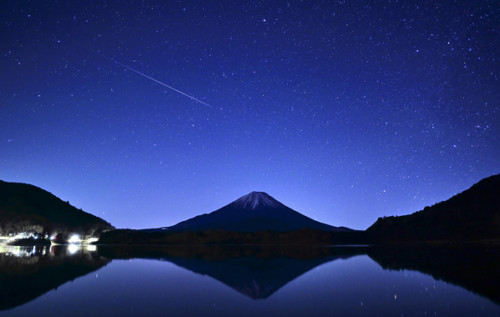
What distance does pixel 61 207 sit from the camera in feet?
599

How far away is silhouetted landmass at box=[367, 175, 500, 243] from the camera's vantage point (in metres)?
104

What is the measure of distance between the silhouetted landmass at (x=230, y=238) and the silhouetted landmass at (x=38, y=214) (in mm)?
20777

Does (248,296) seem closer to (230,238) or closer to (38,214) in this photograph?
(230,238)

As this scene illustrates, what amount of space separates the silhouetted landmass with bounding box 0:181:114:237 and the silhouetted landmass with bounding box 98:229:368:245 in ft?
68.2

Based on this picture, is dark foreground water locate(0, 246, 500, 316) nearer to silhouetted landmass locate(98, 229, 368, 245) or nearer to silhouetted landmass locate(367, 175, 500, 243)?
silhouetted landmass locate(98, 229, 368, 245)

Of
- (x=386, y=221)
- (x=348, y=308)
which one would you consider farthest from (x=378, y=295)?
(x=386, y=221)

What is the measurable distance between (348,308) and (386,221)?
396 feet

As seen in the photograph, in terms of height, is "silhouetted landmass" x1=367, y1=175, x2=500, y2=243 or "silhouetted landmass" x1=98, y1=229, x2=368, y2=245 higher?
"silhouetted landmass" x1=367, y1=175, x2=500, y2=243

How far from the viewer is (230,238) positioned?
375 ft

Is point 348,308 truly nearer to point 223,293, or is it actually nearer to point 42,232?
point 223,293

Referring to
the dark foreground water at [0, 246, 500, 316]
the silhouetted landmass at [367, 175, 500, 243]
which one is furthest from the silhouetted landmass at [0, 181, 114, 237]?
the dark foreground water at [0, 246, 500, 316]

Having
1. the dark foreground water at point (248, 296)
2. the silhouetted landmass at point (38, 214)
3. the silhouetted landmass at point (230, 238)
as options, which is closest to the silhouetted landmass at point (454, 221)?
the silhouetted landmass at point (230, 238)

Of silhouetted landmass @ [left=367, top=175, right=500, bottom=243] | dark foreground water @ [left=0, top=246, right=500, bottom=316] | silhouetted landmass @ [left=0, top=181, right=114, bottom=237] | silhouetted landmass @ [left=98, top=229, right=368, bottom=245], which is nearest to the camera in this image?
dark foreground water @ [left=0, top=246, right=500, bottom=316]

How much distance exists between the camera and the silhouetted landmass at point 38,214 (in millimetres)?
106438
